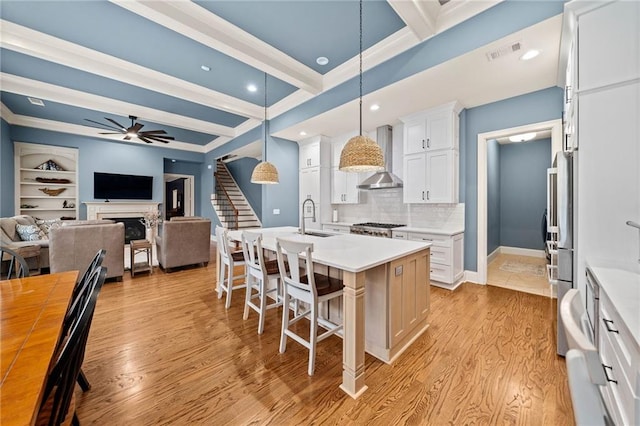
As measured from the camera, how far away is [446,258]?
12.1 feet

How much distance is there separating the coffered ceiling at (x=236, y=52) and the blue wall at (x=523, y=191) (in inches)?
124

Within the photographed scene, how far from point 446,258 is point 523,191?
3800mm

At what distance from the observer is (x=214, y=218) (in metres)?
8.70

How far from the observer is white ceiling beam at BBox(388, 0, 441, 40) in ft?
7.59

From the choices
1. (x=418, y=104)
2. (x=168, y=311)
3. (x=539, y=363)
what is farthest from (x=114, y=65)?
(x=539, y=363)

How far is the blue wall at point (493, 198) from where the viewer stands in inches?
204

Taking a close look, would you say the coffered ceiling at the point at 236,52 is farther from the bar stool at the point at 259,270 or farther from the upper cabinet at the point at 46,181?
the bar stool at the point at 259,270

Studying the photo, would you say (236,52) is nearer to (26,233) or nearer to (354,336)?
(354,336)

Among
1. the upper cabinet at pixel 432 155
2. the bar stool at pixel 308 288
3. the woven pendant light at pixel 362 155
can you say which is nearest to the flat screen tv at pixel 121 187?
the bar stool at pixel 308 288

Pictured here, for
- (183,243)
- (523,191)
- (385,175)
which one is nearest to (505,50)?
(385,175)

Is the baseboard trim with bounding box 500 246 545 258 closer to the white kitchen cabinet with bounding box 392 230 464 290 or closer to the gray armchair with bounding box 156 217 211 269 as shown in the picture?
the white kitchen cabinet with bounding box 392 230 464 290

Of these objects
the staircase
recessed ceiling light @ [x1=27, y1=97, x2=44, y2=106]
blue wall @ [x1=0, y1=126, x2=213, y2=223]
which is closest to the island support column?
the staircase

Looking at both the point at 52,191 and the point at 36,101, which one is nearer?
the point at 36,101

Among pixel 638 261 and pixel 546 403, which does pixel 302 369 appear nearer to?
pixel 546 403
